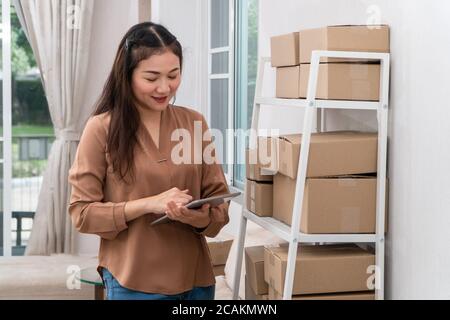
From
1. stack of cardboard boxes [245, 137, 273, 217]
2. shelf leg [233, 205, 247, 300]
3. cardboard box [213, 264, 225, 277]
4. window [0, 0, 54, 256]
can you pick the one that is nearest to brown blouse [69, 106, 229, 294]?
stack of cardboard boxes [245, 137, 273, 217]

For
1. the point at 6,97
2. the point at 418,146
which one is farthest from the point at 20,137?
the point at 418,146

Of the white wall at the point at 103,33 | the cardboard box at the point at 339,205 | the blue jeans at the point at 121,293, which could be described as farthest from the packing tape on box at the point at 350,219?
the white wall at the point at 103,33

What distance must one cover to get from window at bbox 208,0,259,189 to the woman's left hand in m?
1.09

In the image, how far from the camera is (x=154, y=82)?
5.44ft

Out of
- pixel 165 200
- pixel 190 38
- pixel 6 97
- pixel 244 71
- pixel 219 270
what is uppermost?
pixel 190 38

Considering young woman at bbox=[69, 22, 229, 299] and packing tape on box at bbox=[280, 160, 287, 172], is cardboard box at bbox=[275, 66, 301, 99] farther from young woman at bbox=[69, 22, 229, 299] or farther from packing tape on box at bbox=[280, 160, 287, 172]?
young woman at bbox=[69, 22, 229, 299]

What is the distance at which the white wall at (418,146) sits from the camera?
174 centimetres

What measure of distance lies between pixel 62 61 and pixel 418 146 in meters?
1.40

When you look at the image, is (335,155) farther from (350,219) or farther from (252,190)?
(252,190)

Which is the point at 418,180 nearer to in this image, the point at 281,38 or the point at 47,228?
the point at 281,38

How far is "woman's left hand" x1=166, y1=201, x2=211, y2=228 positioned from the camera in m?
1.57
